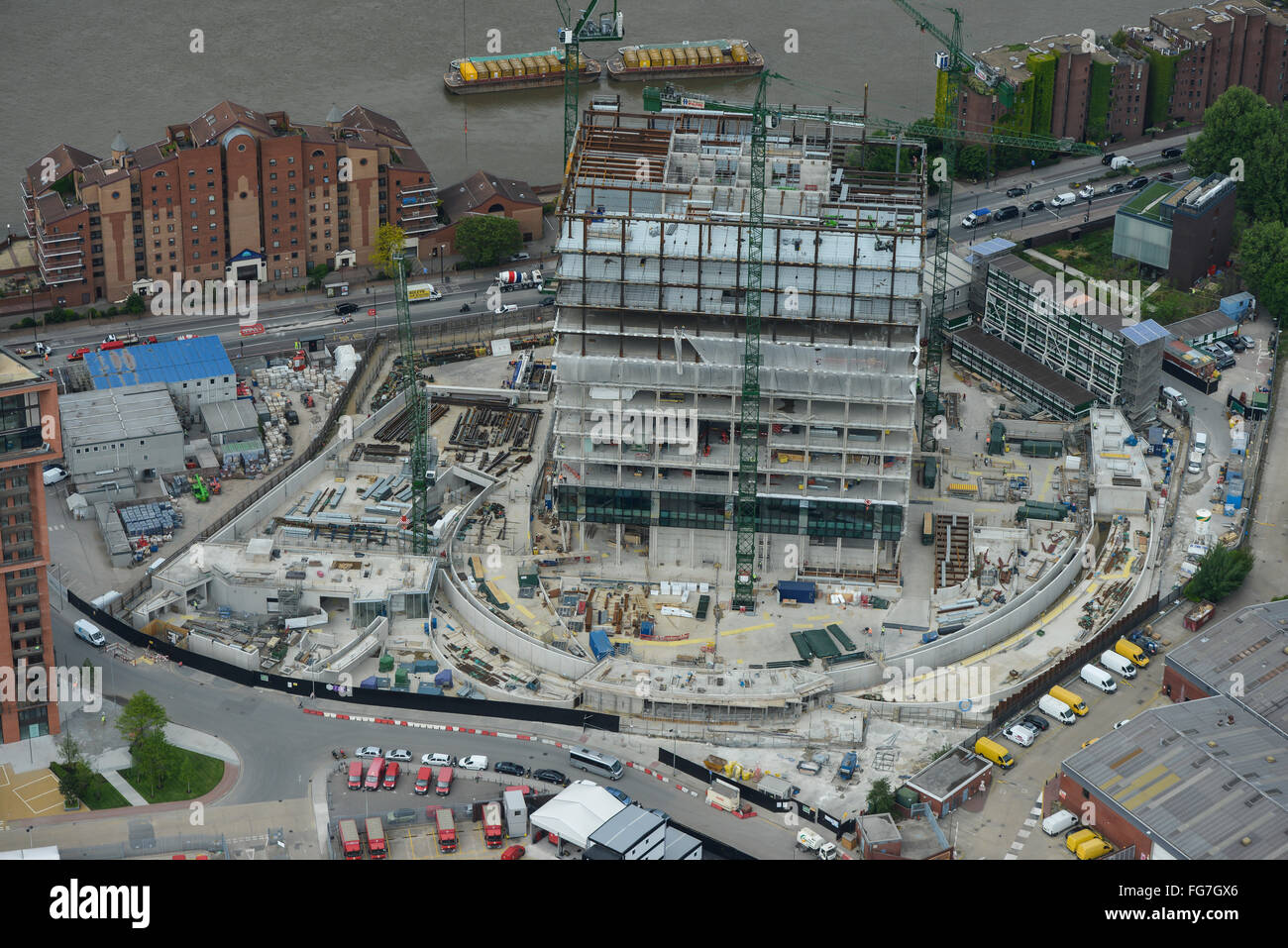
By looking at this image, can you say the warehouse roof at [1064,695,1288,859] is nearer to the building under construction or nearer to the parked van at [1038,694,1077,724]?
the parked van at [1038,694,1077,724]

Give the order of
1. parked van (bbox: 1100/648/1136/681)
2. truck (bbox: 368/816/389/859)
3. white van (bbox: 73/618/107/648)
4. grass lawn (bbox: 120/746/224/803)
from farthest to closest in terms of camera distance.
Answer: white van (bbox: 73/618/107/648)
parked van (bbox: 1100/648/1136/681)
grass lawn (bbox: 120/746/224/803)
truck (bbox: 368/816/389/859)

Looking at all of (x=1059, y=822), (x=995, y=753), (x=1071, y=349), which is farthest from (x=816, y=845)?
(x=1071, y=349)

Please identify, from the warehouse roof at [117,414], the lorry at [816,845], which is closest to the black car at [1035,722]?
the lorry at [816,845]

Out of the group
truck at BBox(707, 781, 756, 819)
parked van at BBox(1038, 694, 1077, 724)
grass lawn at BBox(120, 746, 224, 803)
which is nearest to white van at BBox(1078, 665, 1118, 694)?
parked van at BBox(1038, 694, 1077, 724)

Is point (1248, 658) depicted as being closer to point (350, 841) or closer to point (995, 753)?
point (995, 753)

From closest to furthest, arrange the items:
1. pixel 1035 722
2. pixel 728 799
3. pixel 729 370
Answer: pixel 728 799 → pixel 1035 722 → pixel 729 370

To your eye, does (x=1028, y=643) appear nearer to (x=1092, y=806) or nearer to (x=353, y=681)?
(x=1092, y=806)

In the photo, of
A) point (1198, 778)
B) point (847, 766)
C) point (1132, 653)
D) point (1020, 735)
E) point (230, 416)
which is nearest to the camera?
point (1198, 778)
